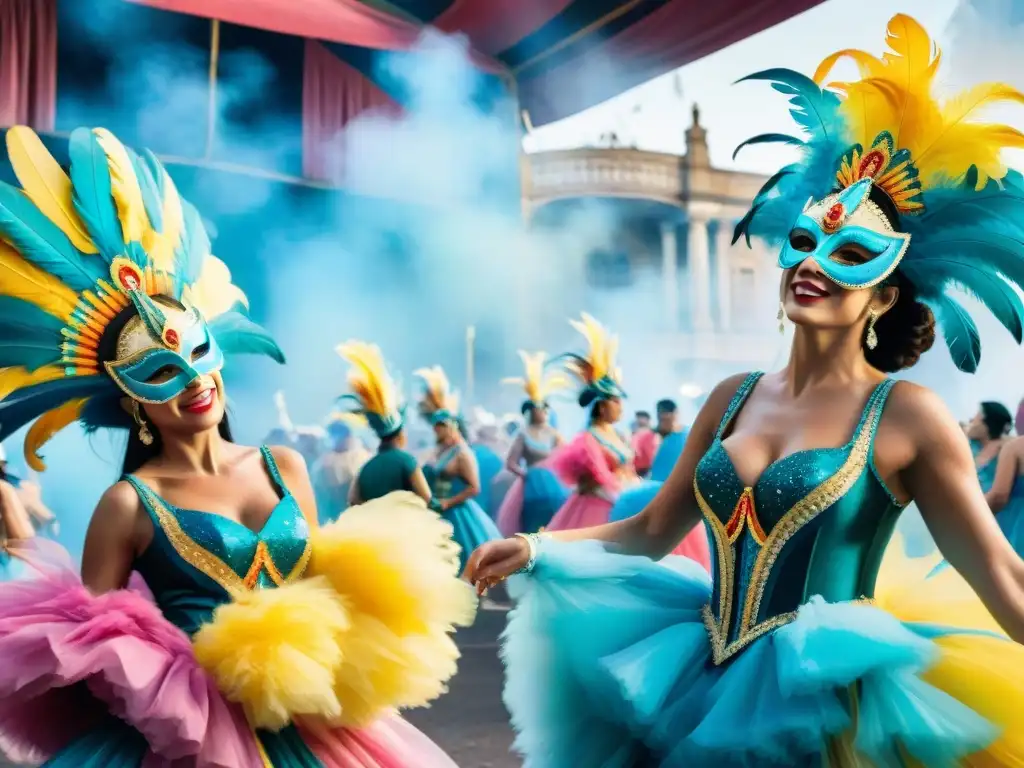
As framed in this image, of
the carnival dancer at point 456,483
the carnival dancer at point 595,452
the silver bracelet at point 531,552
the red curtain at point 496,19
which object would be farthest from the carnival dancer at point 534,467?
the silver bracelet at point 531,552

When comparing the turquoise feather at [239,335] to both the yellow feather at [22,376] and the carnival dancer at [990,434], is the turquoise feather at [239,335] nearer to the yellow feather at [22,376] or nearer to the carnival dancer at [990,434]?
the yellow feather at [22,376]

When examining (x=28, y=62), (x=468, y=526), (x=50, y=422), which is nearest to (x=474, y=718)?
(x=50, y=422)

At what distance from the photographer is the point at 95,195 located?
2986mm

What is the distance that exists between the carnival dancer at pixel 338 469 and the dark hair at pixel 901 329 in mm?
8912

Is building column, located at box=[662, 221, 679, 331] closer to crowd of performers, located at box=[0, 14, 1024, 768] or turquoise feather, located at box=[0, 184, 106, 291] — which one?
crowd of performers, located at box=[0, 14, 1024, 768]

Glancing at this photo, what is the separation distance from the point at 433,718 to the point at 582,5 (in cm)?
794

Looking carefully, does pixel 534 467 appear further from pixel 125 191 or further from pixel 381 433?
pixel 125 191

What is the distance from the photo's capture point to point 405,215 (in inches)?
492

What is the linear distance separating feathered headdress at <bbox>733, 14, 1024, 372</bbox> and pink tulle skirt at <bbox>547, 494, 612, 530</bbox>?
5824mm

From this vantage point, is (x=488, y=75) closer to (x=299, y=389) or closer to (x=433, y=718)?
(x=299, y=389)

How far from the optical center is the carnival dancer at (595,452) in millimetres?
8359

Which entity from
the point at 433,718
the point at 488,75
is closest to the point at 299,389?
the point at 488,75

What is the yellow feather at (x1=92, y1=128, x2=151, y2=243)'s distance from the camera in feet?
9.89

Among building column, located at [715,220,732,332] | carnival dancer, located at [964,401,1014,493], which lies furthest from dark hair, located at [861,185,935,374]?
building column, located at [715,220,732,332]
